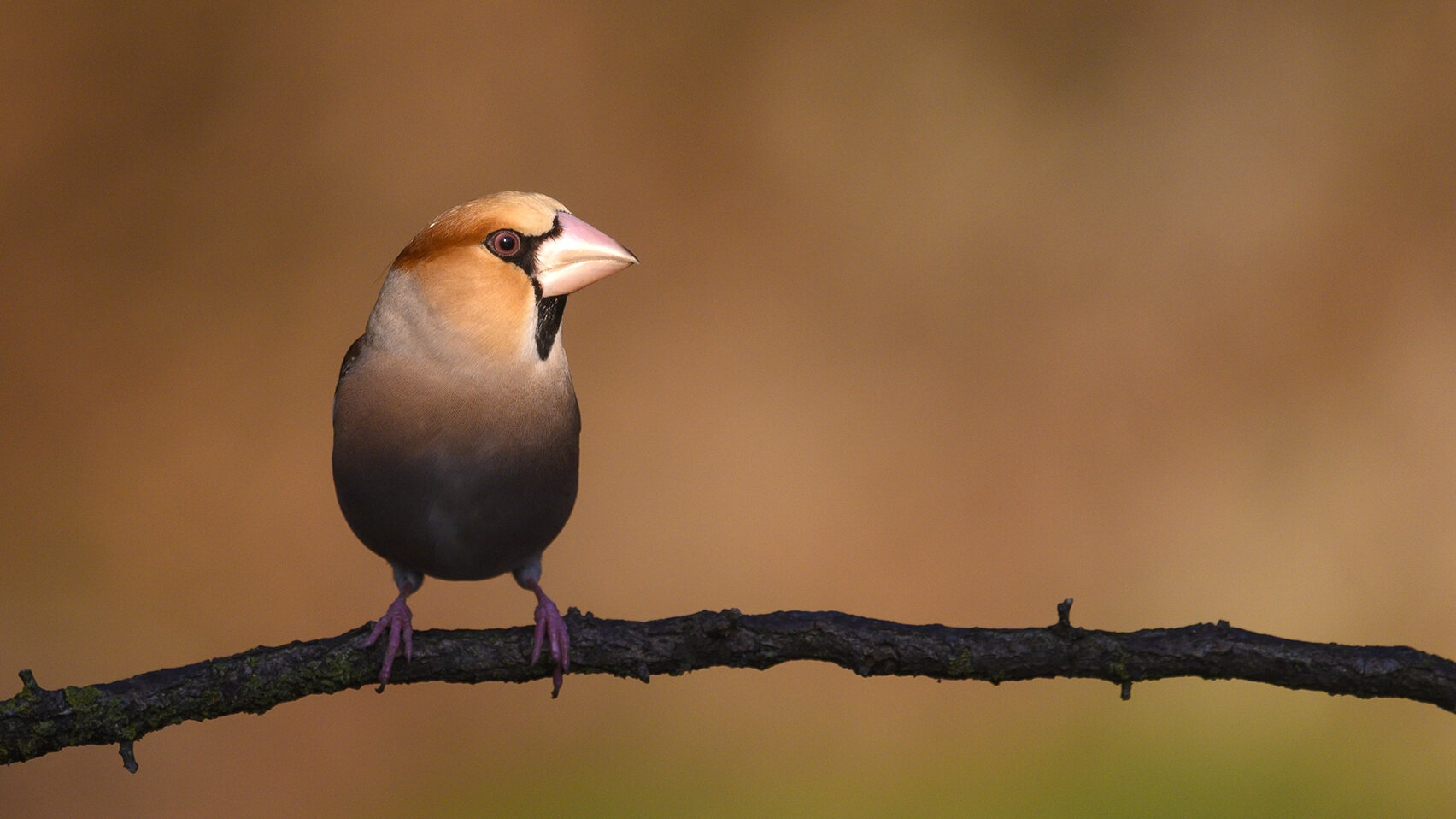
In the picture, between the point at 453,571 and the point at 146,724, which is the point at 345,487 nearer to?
the point at 453,571

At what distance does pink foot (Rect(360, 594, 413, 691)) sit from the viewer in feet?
6.66

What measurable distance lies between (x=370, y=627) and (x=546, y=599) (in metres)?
Result: 0.33

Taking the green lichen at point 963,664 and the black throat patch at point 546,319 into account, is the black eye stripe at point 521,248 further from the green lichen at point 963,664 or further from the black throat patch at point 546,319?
the green lichen at point 963,664

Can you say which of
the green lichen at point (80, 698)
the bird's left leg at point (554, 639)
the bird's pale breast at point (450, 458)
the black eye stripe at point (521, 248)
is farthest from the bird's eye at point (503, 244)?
the green lichen at point (80, 698)

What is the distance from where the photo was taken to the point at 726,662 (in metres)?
1.99

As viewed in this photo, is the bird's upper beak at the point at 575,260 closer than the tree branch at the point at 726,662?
No

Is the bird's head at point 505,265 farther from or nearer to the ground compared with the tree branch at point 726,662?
farther from the ground

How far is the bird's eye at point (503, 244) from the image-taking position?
2084 millimetres

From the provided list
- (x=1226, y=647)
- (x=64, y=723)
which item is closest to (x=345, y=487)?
(x=64, y=723)

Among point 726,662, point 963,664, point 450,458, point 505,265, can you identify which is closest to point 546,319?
point 505,265

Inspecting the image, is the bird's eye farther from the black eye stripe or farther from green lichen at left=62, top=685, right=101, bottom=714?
green lichen at left=62, top=685, right=101, bottom=714

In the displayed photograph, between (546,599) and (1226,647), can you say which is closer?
(1226,647)

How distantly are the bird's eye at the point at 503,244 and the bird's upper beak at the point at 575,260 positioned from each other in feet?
0.15

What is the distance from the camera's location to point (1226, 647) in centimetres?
188
